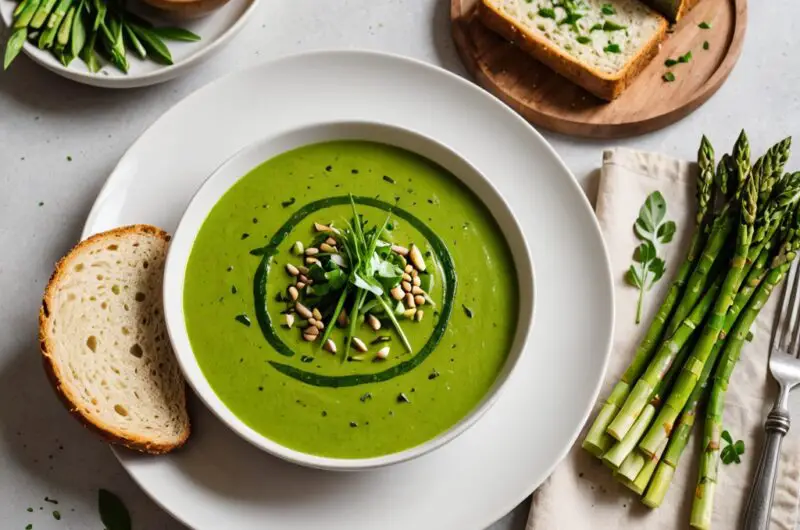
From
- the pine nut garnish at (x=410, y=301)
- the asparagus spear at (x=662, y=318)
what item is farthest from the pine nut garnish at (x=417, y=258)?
the asparagus spear at (x=662, y=318)

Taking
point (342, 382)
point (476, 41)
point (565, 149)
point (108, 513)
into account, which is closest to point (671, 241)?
point (565, 149)

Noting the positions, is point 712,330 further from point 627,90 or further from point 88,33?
point 88,33

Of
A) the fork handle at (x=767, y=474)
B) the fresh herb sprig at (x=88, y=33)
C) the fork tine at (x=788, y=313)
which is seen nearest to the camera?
the fork handle at (x=767, y=474)

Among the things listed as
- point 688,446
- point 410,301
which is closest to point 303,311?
point 410,301

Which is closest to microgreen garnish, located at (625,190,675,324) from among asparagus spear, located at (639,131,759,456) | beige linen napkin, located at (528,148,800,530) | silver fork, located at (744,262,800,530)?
beige linen napkin, located at (528,148,800,530)

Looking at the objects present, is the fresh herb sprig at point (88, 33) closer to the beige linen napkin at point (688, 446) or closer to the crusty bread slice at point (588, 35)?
the crusty bread slice at point (588, 35)

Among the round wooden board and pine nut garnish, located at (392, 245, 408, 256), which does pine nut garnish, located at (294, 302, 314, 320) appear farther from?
the round wooden board

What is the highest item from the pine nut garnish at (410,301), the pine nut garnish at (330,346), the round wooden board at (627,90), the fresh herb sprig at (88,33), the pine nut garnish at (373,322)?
the round wooden board at (627,90)
